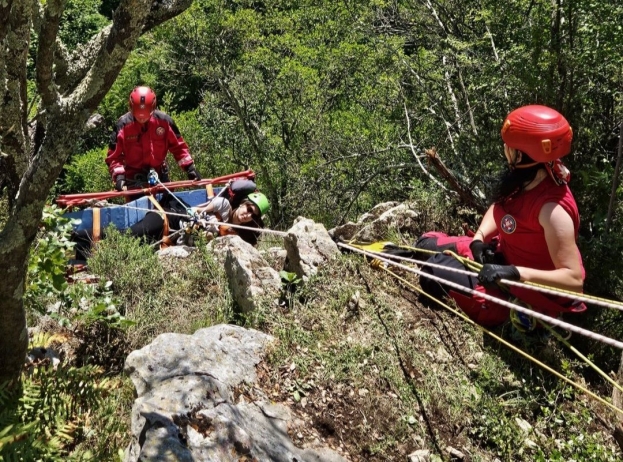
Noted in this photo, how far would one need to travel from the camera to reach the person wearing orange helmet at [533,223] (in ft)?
11.1

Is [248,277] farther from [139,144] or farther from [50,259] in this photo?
[139,144]

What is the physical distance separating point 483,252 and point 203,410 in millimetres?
2185

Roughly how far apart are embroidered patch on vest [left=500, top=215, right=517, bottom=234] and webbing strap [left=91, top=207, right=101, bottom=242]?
411 centimetres

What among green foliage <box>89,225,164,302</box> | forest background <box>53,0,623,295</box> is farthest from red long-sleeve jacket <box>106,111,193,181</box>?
green foliage <box>89,225,164,302</box>

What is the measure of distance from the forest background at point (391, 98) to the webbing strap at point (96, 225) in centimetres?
88

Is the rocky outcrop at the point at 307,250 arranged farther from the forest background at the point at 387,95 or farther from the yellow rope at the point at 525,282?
the forest background at the point at 387,95

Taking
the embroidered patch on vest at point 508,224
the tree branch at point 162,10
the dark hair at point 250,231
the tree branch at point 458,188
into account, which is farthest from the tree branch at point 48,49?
the dark hair at point 250,231

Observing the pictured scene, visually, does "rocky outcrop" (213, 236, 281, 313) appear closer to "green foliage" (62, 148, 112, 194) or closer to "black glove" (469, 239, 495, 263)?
"black glove" (469, 239, 495, 263)

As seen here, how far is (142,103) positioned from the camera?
22.3 feet

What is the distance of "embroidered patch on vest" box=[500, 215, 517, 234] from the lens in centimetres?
371

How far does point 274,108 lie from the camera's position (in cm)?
1175

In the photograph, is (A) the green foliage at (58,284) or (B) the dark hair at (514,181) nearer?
(A) the green foliage at (58,284)

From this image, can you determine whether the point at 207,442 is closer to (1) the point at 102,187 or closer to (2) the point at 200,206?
(2) the point at 200,206

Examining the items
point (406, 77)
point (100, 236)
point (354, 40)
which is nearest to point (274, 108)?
point (354, 40)
